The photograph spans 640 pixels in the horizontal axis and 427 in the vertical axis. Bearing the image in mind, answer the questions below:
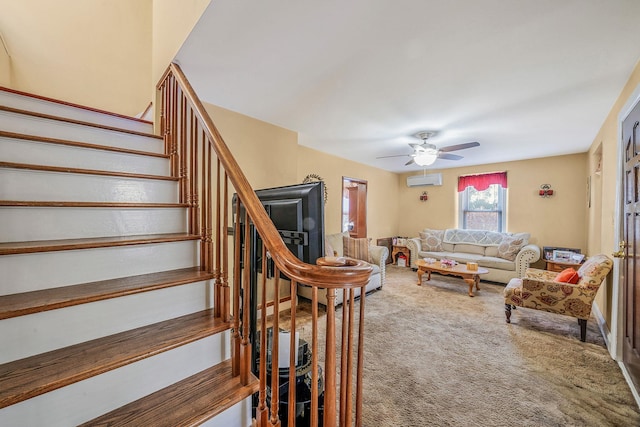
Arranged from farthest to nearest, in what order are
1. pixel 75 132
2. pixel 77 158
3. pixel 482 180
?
1. pixel 482 180
2. pixel 75 132
3. pixel 77 158

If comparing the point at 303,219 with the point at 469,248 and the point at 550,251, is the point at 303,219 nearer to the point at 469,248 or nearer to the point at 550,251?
the point at 469,248

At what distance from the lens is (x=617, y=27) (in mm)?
1547

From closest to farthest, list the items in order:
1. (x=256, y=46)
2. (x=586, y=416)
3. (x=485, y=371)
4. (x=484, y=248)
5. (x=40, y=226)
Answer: (x=40, y=226) → (x=586, y=416) → (x=256, y=46) → (x=485, y=371) → (x=484, y=248)

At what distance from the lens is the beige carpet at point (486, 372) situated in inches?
65.1

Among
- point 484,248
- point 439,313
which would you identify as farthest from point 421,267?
point 484,248

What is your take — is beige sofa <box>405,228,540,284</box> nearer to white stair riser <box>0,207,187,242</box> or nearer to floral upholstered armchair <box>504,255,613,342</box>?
floral upholstered armchair <box>504,255,613,342</box>

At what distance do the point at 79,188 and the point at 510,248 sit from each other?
600cm

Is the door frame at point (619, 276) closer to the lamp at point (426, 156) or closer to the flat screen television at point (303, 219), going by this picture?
the lamp at point (426, 156)

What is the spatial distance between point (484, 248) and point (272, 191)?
539 centimetres

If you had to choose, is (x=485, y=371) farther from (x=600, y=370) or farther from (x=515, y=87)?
(x=515, y=87)

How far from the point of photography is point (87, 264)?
1.28 metres

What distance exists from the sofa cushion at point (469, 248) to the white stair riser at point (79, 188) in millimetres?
5559

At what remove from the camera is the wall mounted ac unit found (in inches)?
237

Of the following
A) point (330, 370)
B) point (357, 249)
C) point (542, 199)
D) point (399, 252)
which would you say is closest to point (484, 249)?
point (542, 199)
